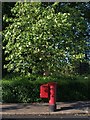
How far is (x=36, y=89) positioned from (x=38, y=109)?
7.38 ft

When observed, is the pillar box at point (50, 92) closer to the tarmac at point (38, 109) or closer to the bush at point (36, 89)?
the tarmac at point (38, 109)

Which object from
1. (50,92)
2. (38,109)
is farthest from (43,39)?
(38,109)

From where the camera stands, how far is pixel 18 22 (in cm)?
1239

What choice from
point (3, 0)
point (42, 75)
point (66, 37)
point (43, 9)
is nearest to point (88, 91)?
point (42, 75)

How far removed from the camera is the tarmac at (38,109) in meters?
10.9

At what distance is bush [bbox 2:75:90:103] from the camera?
1382cm

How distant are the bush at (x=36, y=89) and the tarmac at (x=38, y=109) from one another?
0.63 m

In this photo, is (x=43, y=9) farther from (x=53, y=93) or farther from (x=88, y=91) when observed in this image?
(x=88, y=91)

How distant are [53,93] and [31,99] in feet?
8.09

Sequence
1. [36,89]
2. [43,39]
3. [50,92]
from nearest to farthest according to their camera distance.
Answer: [50,92]
[43,39]
[36,89]

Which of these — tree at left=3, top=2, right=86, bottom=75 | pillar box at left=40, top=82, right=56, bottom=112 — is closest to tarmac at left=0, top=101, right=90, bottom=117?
pillar box at left=40, top=82, right=56, bottom=112

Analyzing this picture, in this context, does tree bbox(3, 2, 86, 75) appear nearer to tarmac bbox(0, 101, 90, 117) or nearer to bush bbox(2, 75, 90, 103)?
bush bbox(2, 75, 90, 103)

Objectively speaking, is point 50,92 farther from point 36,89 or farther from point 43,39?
point 36,89

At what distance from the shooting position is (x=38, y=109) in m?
11.8
